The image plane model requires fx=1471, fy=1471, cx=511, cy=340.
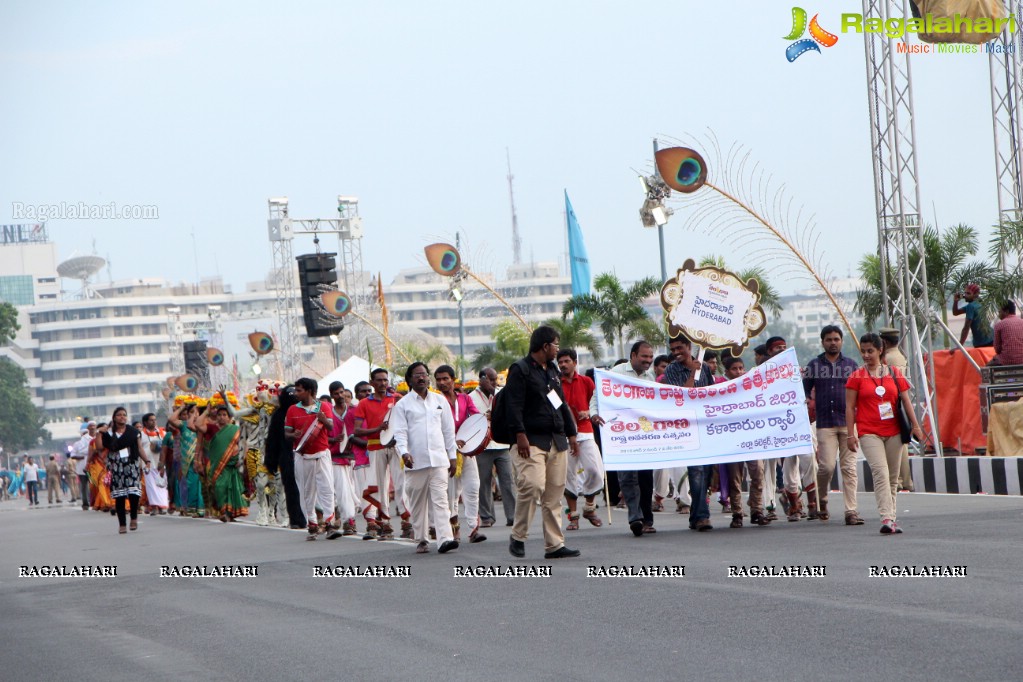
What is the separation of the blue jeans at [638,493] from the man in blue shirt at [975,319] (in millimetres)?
8723

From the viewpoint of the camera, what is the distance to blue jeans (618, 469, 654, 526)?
14445mm

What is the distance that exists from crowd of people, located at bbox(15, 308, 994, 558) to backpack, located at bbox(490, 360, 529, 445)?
29mm

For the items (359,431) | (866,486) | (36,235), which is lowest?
(866,486)

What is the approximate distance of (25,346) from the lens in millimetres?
179250

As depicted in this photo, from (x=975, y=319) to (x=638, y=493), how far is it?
9880mm

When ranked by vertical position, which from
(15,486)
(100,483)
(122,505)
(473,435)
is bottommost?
(15,486)

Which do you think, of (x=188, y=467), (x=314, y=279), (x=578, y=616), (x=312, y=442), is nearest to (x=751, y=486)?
(x=312, y=442)

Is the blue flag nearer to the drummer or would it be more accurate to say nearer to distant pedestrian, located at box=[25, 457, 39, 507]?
distant pedestrian, located at box=[25, 457, 39, 507]

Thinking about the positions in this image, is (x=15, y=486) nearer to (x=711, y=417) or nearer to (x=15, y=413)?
(x=15, y=413)

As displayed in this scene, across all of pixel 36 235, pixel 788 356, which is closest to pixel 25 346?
pixel 36 235

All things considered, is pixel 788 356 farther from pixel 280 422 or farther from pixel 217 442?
pixel 217 442

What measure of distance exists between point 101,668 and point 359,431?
8098 mm

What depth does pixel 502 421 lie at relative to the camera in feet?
42.2

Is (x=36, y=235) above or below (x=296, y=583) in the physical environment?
above
